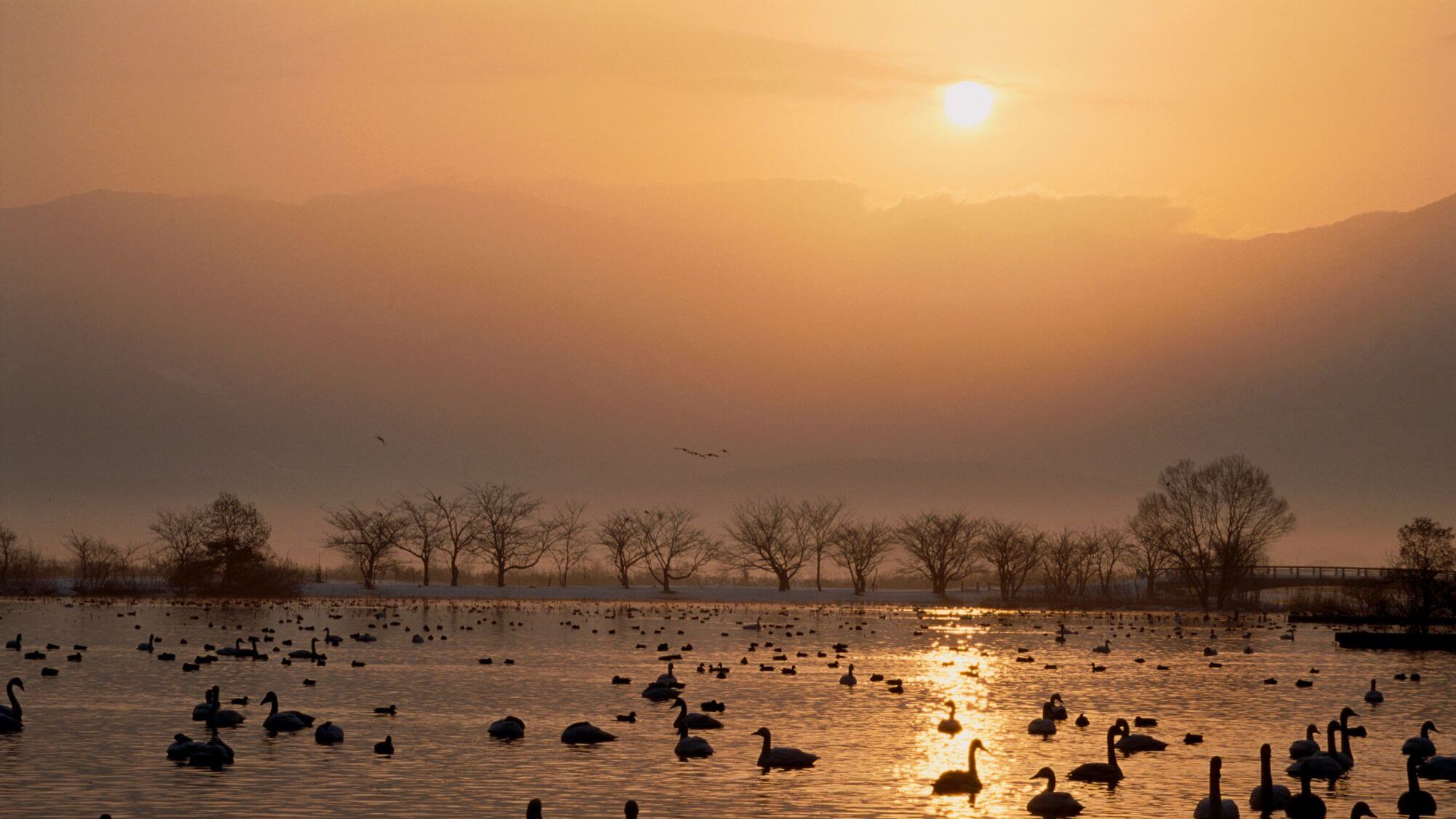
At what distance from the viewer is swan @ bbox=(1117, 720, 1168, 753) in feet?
129

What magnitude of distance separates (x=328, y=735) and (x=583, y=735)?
6028 millimetres

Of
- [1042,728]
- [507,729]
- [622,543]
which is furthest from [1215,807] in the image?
[622,543]

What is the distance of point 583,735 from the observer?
128 ft

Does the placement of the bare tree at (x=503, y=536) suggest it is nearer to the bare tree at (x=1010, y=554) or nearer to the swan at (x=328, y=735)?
the bare tree at (x=1010, y=554)

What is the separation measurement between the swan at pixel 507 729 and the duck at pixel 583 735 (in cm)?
124

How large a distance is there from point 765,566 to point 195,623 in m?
85.0

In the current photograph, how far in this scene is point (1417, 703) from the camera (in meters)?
54.8

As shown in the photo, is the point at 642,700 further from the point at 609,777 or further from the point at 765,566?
the point at 765,566

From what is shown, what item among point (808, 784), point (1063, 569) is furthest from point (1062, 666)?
point (1063, 569)

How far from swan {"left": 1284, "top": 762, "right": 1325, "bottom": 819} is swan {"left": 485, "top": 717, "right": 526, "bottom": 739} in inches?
723

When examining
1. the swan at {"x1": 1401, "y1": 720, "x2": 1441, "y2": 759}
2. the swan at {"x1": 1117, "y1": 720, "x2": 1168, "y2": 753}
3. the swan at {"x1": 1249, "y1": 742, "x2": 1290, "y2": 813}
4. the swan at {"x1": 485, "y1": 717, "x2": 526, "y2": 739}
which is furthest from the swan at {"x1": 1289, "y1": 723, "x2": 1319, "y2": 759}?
the swan at {"x1": 485, "y1": 717, "x2": 526, "y2": 739}

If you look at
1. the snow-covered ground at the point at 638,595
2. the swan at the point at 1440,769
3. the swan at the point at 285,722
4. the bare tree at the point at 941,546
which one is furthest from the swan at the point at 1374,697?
the bare tree at the point at 941,546

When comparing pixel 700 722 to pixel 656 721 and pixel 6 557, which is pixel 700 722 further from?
pixel 6 557

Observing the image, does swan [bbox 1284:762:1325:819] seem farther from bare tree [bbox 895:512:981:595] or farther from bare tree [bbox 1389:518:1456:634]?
bare tree [bbox 895:512:981:595]
